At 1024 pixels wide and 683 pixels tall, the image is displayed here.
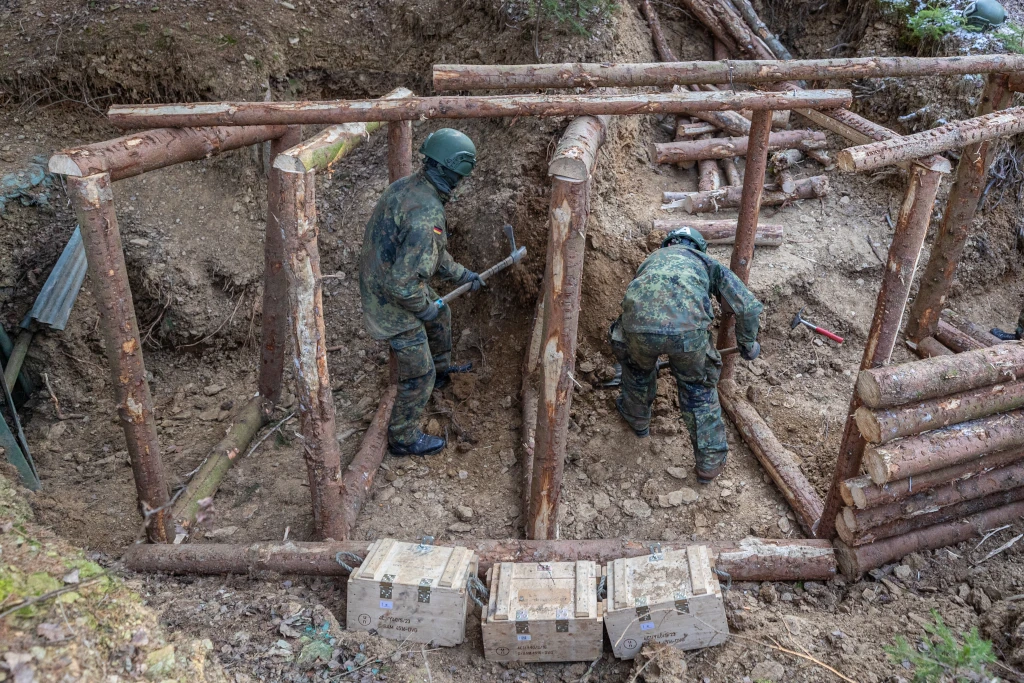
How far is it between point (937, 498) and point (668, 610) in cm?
185

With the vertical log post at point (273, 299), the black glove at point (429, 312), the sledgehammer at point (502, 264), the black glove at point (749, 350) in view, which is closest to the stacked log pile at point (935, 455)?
the black glove at point (749, 350)

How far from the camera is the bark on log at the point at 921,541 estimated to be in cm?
449

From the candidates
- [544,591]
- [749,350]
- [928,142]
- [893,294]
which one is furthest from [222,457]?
[928,142]

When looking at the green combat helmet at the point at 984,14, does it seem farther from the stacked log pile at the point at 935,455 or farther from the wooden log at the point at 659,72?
the stacked log pile at the point at 935,455

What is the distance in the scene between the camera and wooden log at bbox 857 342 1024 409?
3.95 metres

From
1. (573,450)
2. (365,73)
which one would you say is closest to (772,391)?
(573,450)

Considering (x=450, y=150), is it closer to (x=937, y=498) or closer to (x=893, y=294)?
(x=893, y=294)

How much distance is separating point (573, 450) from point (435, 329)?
1591mm

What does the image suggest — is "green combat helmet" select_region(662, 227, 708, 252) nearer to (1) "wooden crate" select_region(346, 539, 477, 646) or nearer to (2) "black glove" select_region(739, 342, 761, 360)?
(2) "black glove" select_region(739, 342, 761, 360)

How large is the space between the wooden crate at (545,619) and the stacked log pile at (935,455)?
1686 millimetres

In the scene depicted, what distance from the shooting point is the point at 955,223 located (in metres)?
6.19

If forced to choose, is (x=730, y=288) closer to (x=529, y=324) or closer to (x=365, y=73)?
(x=529, y=324)

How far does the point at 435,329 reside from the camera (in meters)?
6.40

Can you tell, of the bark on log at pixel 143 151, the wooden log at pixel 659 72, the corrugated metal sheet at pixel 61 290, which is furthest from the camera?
the corrugated metal sheet at pixel 61 290
